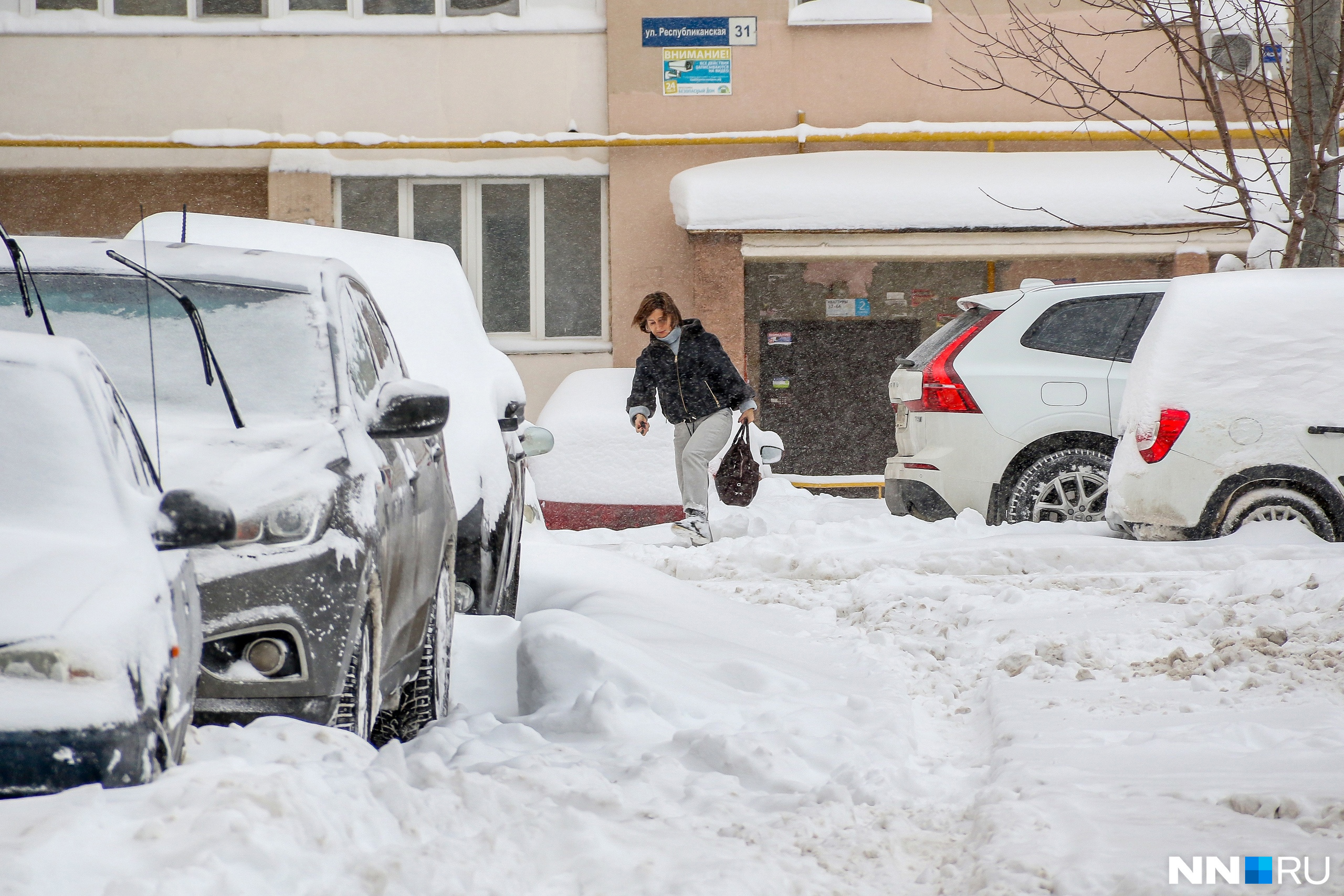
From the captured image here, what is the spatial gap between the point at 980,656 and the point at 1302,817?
2321mm

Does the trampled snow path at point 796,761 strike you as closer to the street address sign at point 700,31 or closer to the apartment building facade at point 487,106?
the apartment building facade at point 487,106

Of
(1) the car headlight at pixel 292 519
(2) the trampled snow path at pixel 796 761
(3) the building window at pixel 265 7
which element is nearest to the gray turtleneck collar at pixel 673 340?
(2) the trampled snow path at pixel 796 761

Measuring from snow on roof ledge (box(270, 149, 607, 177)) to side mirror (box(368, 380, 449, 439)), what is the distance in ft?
38.5

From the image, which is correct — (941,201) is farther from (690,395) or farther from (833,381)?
(690,395)

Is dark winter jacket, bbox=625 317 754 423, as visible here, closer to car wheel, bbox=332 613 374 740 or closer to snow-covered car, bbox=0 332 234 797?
car wheel, bbox=332 613 374 740

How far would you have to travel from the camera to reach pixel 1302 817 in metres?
3.13

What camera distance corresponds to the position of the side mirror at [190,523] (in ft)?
8.41

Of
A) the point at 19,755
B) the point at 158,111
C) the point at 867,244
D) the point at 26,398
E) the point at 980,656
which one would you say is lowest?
the point at 980,656

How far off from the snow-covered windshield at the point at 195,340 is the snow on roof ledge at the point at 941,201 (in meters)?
9.94

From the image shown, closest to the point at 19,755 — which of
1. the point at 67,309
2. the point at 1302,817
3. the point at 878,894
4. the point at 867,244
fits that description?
the point at 878,894

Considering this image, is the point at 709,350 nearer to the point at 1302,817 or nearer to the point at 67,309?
the point at 67,309

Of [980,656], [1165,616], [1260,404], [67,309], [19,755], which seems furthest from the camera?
[1260,404]

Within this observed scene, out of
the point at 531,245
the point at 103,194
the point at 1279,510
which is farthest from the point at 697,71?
the point at 1279,510

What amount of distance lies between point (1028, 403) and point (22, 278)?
6.70 m
